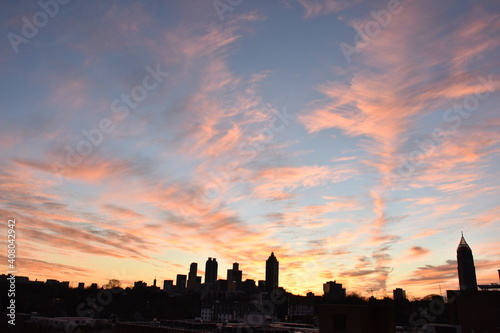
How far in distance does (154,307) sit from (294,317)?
3046 inches

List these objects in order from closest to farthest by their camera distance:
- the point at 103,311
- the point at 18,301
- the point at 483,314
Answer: the point at 483,314 < the point at 18,301 < the point at 103,311

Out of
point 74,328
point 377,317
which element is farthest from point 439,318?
point 74,328

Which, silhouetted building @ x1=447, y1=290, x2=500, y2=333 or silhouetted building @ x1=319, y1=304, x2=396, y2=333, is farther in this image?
silhouetted building @ x1=447, y1=290, x2=500, y2=333

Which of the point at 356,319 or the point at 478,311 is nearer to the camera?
the point at 356,319

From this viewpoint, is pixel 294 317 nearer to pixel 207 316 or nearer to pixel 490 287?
pixel 207 316

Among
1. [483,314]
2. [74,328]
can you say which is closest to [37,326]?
[74,328]

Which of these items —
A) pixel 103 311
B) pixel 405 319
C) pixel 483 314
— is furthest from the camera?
pixel 103 311

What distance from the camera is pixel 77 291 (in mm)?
197375

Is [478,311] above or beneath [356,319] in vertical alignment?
above

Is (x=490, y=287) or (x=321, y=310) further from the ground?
(x=490, y=287)

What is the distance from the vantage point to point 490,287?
69.7 m

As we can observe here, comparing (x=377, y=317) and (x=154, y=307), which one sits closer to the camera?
(x=377, y=317)

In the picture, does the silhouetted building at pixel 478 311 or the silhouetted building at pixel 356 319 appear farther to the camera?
the silhouetted building at pixel 478 311

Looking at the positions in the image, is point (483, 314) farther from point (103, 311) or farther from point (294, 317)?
point (103, 311)
